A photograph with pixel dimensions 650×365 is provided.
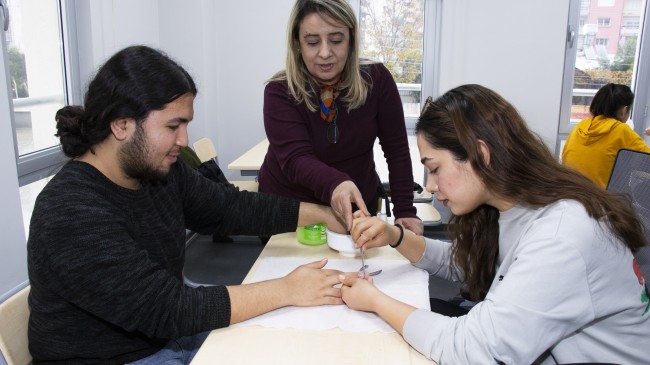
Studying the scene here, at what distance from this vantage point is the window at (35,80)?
254 cm

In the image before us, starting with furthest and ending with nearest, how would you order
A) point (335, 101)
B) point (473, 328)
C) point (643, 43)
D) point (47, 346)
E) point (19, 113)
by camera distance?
point (643, 43)
point (19, 113)
point (335, 101)
point (47, 346)
point (473, 328)

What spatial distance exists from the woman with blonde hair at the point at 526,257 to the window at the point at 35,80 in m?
2.02

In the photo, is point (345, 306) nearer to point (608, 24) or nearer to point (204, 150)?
point (204, 150)

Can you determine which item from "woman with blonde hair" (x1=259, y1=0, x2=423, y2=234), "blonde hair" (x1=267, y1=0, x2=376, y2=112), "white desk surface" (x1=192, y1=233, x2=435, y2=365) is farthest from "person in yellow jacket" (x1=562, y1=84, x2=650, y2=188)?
"white desk surface" (x1=192, y1=233, x2=435, y2=365)

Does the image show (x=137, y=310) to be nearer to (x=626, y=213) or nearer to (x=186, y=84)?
(x=186, y=84)

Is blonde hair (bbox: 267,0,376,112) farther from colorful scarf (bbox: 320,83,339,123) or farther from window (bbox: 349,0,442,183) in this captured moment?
window (bbox: 349,0,442,183)

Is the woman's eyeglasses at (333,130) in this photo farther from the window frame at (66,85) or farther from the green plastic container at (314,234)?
the window frame at (66,85)

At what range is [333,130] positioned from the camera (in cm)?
162

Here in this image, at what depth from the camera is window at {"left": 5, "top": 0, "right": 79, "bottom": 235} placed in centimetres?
254

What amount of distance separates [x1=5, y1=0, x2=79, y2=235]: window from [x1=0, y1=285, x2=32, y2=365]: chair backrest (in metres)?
1.42

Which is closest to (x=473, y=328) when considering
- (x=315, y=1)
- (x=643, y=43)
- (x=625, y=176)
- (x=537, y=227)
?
(x=537, y=227)

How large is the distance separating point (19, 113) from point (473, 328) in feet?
8.20

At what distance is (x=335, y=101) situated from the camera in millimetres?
1607

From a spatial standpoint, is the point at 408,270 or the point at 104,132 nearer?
the point at 104,132
